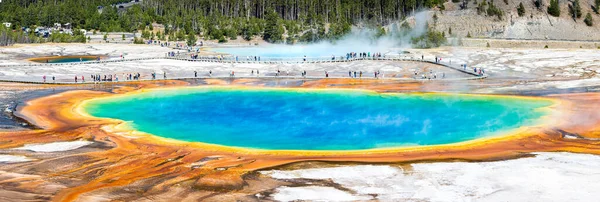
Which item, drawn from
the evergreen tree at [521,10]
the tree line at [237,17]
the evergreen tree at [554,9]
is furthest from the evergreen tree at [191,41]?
the evergreen tree at [554,9]

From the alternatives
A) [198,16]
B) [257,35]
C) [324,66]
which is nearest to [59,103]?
[324,66]

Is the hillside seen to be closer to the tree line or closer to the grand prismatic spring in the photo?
the tree line

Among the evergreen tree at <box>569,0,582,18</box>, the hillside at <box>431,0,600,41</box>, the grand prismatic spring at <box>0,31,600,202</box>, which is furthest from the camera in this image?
the evergreen tree at <box>569,0,582,18</box>

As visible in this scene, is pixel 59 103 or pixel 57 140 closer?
pixel 57 140

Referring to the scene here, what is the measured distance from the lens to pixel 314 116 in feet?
141

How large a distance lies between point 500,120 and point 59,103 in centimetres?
3200

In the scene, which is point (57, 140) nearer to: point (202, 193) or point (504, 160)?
point (202, 193)

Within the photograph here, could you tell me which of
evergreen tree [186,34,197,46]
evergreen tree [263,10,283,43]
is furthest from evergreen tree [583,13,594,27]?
evergreen tree [186,34,197,46]

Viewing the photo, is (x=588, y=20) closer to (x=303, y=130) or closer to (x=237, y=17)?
(x=237, y=17)

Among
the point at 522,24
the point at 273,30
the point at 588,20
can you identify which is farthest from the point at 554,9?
the point at 273,30

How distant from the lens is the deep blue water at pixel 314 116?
1405 inches

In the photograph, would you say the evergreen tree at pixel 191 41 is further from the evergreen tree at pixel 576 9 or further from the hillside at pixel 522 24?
the evergreen tree at pixel 576 9

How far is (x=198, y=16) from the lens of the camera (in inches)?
5133

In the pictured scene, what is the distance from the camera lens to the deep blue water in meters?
35.7
